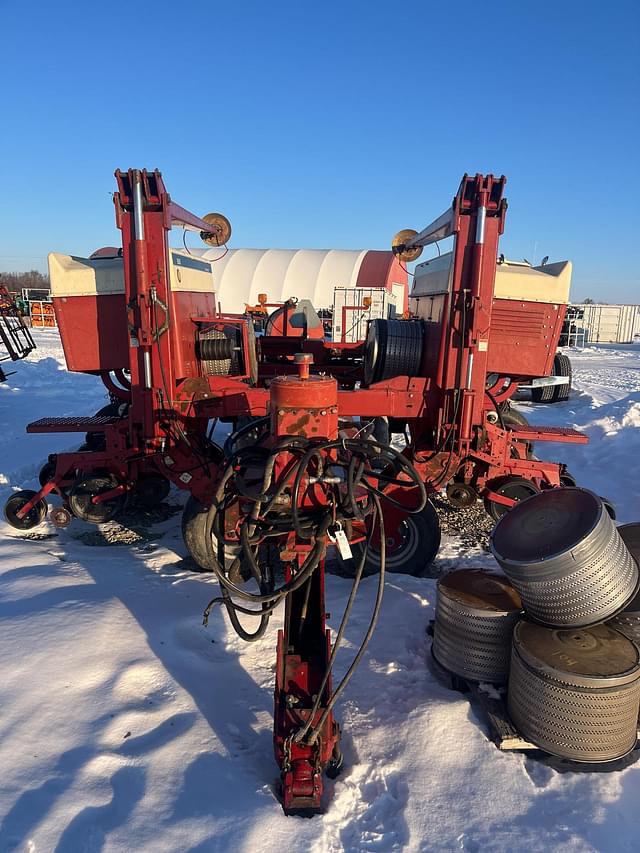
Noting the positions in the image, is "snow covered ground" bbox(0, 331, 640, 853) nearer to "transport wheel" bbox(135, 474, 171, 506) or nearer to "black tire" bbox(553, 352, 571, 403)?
"transport wheel" bbox(135, 474, 171, 506)

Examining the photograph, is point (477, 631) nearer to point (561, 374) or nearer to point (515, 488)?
point (515, 488)

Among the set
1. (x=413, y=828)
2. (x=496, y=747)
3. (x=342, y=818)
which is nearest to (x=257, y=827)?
(x=342, y=818)

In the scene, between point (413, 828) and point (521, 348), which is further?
point (521, 348)

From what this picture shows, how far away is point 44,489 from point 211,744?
3600 mm

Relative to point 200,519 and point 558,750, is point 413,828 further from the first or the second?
point 200,519

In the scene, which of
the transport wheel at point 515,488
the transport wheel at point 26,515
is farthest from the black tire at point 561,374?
the transport wheel at point 26,515

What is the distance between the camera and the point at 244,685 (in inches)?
137

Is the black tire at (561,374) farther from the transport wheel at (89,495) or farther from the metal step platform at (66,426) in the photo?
the transport wheel at (89,495)

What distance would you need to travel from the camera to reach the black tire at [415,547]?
516cm

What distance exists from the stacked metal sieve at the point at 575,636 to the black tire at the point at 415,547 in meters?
1.73

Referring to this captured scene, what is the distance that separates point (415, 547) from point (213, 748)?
2722 mm

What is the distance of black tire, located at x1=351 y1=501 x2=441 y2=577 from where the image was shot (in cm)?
516

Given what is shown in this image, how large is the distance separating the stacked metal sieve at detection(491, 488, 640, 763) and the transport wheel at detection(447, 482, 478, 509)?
2.00 m

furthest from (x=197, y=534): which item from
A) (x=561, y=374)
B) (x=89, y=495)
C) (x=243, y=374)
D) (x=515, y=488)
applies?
(x=561, y=374)
